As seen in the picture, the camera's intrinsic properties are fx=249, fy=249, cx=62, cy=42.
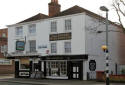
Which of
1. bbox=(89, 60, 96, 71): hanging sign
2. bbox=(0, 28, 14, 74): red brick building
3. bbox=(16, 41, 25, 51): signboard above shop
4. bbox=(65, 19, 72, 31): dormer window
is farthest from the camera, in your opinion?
bbox=(0, 28, 14, 74): red brick building

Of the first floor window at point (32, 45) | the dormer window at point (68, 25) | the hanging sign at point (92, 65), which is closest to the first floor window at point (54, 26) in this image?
the dormer window at point (68, 25)

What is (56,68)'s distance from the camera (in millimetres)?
33844

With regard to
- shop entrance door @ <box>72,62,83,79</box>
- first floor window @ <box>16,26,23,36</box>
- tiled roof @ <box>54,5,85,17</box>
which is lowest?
shop entrance door @ <box>72,62,83,79</box>

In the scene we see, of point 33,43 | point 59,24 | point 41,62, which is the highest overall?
point 59,24

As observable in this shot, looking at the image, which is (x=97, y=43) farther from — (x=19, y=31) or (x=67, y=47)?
(x=19, y=31)

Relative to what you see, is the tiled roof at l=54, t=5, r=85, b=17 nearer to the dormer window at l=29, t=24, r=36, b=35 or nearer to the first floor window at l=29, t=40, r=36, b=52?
the dormer window at l=29, t=24, r=36, b=35

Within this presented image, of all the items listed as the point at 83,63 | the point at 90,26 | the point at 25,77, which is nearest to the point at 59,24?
the point at 90,26

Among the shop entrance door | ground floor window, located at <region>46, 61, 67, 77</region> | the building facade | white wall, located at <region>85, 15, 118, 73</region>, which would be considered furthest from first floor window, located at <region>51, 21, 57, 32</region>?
the shop entrance door

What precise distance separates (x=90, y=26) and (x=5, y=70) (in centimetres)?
2462

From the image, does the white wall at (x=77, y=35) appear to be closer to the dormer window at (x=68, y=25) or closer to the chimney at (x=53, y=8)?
the dormer window at (x=68, y=25)

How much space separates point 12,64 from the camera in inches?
2012

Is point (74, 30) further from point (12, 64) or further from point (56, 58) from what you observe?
point (12, 64)

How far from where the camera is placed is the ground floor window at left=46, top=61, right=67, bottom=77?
33.1m

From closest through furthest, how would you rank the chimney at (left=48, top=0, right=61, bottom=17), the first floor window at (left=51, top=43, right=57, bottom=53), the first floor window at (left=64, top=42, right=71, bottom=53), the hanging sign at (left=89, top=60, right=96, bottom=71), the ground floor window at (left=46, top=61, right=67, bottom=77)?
the hanging sign at (left=89, top=60, right=96, bottom=71) → the first floor window at (left=64, top=42, right=71, bottom=53) → the ground floor window at (left=46, top=61, right=67, bottom=77) → the first floor window at (left=51, top=43, right=57, bottom=53) → the chimney at (left=48, top=0, right=61, bottom=17)
